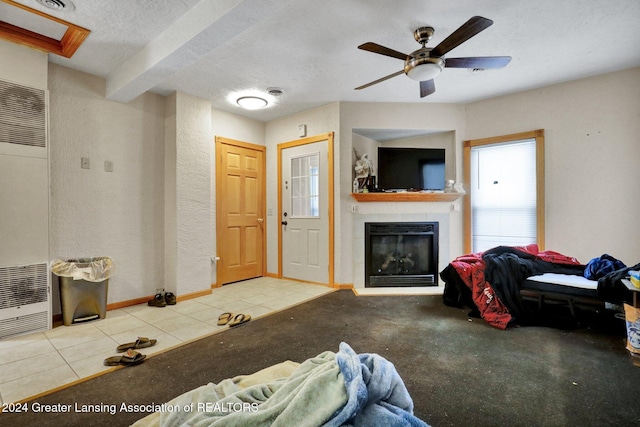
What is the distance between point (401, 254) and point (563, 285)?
1833 millimetres

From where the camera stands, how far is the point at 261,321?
278cm

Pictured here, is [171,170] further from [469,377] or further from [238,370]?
[469,377]

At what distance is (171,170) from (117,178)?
1.88ft

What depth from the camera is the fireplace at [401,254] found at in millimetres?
4039

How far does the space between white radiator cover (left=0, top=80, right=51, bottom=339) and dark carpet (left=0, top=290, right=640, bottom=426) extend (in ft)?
4.48

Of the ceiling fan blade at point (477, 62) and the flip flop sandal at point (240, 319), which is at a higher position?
the ceiling fan blade at point (477, 62)

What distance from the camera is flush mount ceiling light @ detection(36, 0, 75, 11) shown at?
2.02 meters

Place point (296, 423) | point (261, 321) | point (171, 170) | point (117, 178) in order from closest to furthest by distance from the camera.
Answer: point (296, 423)
point (261, 321)
point (117, 178)
point (171, 170)

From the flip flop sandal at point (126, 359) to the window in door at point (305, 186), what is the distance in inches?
108

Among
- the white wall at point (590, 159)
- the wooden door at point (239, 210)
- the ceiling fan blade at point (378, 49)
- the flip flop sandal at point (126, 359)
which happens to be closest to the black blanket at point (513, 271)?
the white wall at point (590, 159)

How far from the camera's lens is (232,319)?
2773 mm

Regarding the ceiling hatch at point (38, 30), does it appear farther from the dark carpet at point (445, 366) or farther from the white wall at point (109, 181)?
the dark carpet at point (445, 366)

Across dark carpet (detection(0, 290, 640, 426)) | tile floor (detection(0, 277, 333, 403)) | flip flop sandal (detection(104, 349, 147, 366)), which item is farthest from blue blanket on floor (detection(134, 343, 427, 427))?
tile floor (detection(0, 277, 333, 403))

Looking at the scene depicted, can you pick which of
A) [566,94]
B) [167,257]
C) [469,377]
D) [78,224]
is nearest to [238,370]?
[469,377]
